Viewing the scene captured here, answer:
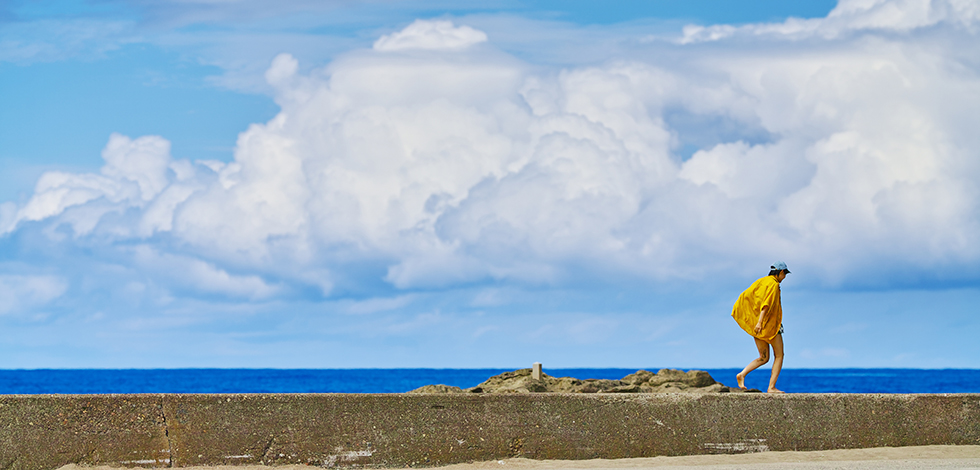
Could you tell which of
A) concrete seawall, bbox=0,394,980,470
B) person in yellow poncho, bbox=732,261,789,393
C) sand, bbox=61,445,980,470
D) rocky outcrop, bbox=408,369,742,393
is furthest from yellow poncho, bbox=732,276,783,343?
rocky outcrop, bbox=408,369,742,393

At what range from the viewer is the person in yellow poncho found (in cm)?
986

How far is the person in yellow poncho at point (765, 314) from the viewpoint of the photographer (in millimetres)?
9859

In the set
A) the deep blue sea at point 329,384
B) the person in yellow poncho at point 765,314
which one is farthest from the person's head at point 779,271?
the deep blue sea at point 329,384

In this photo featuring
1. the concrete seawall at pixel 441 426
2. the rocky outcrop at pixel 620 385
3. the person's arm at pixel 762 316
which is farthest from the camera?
the rocky outcrop at pixel 620 385

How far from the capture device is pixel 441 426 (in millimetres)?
8227

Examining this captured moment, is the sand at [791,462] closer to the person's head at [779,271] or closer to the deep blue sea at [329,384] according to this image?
the person's head at [779,271]

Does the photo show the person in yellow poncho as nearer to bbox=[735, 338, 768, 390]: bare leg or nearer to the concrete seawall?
bbox=[735, 338, 768, 390]: bare leg

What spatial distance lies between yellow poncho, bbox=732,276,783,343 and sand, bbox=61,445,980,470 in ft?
5.16

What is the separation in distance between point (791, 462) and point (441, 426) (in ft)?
9.40

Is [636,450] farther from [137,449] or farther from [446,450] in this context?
[137,449]

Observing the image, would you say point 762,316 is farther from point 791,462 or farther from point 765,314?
point 791,462

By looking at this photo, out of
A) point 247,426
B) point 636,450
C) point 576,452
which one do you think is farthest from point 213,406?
point 636,450

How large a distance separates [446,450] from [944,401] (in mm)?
4389

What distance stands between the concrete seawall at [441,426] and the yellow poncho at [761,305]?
1.17 m
